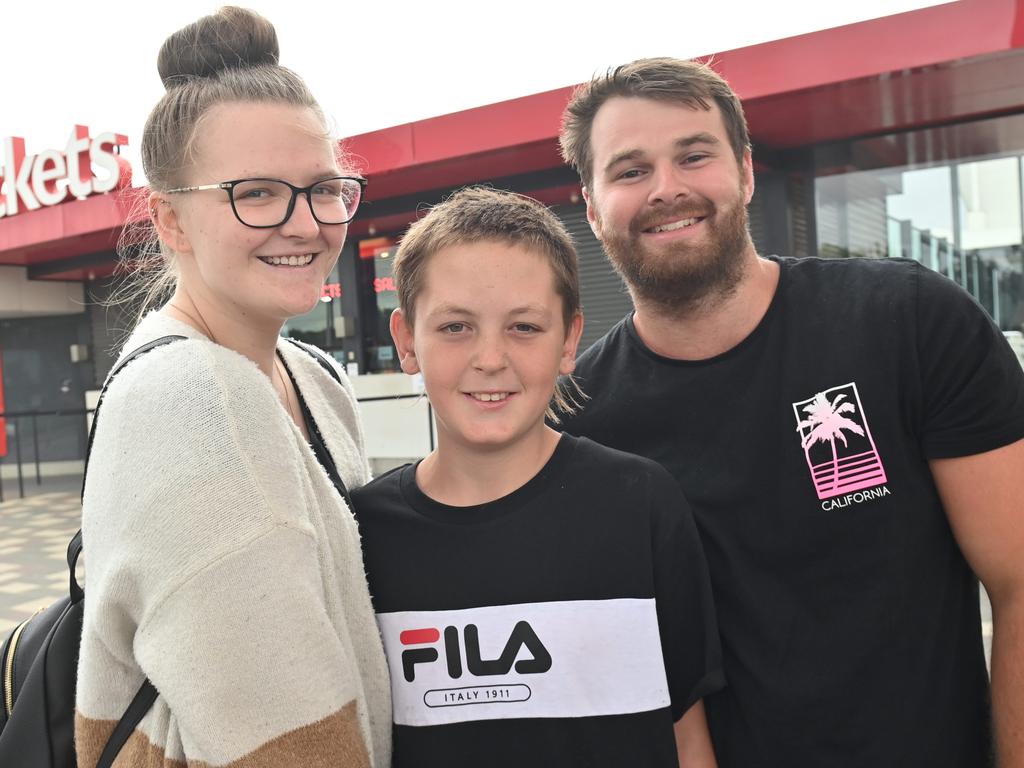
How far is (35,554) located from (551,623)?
295 inches

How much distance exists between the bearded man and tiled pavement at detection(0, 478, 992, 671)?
2253 mm

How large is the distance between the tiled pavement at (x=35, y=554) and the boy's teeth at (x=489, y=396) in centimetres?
292

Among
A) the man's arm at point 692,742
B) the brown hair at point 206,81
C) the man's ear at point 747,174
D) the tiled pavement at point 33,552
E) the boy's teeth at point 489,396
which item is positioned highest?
the brown hair at point 206,81

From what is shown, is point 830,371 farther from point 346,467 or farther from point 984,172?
point 984,172

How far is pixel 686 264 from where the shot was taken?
5.77 ft

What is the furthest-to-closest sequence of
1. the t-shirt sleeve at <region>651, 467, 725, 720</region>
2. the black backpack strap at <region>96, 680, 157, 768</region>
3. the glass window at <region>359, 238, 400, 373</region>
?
the glass window at <region>359, 238, 400, 373</region> < the t-shirt sleeve at <region>651, 467, 725, 720</region> < the black backpack strap at <region>96, 680, 157, 768</region>

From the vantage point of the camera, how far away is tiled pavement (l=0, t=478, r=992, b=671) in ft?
18.1

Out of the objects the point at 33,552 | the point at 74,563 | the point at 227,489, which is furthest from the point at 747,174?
the point at 33,552

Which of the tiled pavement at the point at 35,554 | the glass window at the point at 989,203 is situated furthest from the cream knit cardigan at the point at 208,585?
the glass window at the point at 989,203

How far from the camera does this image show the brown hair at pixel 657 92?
1819 millimetres

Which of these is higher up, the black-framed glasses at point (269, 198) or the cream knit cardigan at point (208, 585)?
the black-framed glasses at point (269, 198)

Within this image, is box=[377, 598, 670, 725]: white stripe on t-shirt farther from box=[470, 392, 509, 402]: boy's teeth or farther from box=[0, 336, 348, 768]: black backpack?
box=[0, 336, 348, 768]: black backpack

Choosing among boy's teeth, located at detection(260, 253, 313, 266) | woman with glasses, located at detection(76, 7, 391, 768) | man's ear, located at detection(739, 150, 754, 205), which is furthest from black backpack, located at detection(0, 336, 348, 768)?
man's ear, located at detection(739, 150, 754, 205)

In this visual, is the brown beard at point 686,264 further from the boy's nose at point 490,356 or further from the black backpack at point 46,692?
the black backpack at point 46,692
